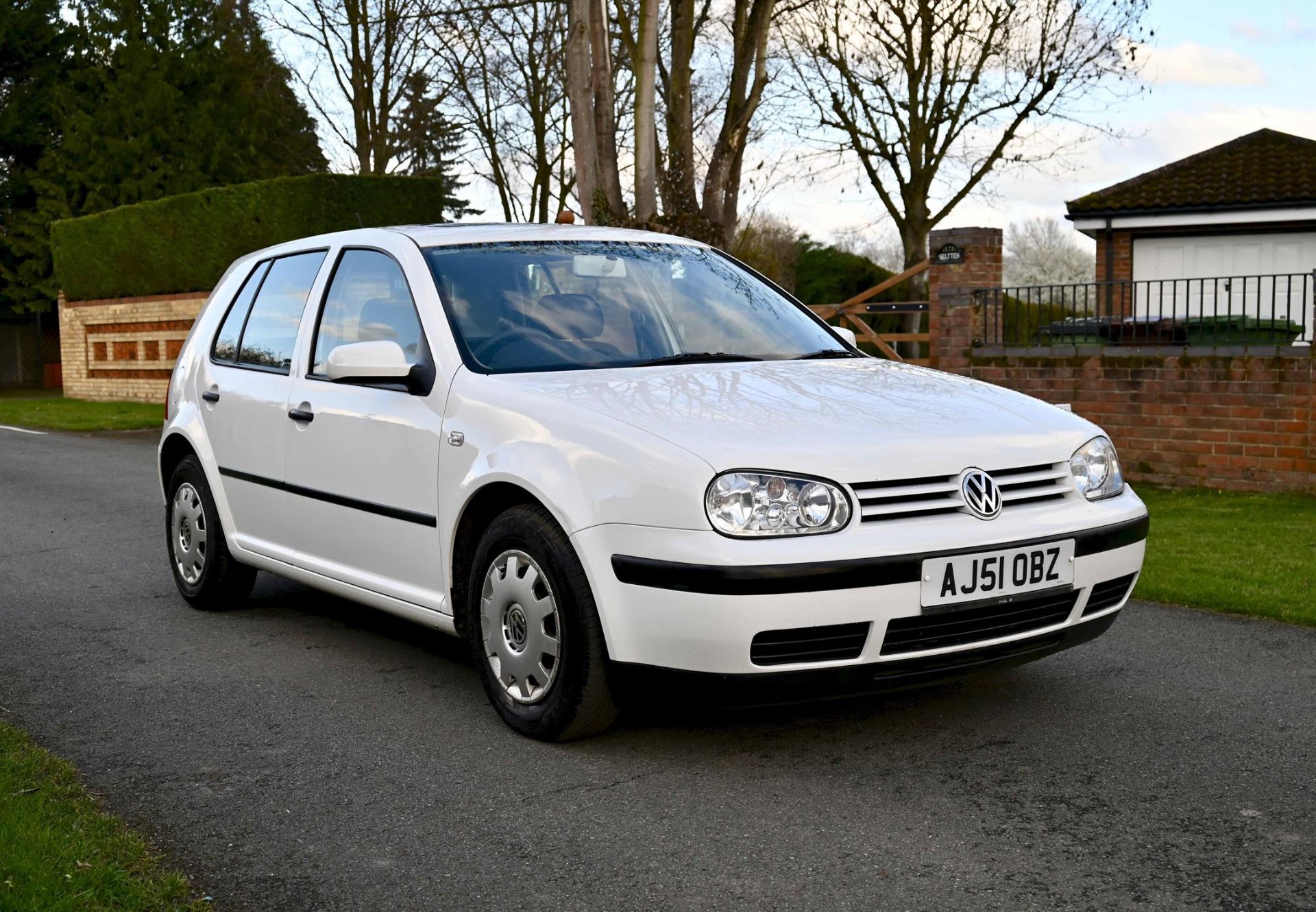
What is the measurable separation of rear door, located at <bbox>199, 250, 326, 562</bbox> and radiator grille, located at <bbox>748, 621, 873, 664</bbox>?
2.68 metres

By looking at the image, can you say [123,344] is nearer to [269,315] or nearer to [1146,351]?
[1146,351]

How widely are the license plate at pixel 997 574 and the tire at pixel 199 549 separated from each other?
3.74 meters

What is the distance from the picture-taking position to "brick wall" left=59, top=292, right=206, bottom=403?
90.1 ft

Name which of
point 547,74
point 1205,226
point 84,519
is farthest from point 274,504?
point 547,74

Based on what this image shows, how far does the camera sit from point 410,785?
424 centimetres

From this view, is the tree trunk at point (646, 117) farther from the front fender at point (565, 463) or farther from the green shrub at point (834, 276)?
the green shrub at point (834, 276)

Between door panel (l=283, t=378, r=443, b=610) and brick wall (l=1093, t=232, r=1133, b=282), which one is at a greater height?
brick wall (l=1093, t=232, r=1133, b=282)

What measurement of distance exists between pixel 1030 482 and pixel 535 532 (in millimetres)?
1525

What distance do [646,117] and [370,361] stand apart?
38.5 feet

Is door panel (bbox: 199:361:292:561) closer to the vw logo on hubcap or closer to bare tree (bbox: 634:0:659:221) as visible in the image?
the vw logo on hubcap

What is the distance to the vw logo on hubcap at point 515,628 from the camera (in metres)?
4.59

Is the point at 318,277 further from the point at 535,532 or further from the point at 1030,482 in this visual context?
the point at 1030,482

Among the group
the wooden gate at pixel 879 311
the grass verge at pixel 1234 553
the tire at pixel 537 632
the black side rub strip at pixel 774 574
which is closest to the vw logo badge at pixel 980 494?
the black side rub strip at pixel 774 574

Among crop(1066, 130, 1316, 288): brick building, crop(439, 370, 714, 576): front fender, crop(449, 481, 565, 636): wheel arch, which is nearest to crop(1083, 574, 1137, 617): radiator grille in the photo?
crop(439, 370, 714, 576): front fender
